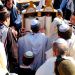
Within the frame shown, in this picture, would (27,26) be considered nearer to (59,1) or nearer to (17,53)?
(17,53)

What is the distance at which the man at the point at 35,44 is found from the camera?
228 inches

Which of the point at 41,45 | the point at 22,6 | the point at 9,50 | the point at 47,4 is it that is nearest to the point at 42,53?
the point at 41,45

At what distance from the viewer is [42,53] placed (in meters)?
5.86

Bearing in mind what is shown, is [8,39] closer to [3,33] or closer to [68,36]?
[3,33]

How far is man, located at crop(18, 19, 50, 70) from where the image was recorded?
19.0 feet

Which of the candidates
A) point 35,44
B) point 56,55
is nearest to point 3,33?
point 35,44

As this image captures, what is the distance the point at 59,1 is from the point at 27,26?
330 cm

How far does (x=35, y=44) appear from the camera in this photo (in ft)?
19.0

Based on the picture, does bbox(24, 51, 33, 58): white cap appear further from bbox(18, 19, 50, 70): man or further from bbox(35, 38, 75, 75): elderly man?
bbox(35, 38, 75, 75): elderly man

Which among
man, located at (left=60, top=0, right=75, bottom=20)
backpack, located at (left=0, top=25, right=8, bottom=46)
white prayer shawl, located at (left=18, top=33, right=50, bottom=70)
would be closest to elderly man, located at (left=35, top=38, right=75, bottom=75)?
backpack, located at (left=0, top=25, right=8, bottom=46)

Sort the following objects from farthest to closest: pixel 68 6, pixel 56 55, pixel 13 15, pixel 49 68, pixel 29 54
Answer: pixel 68 6 → pixel 13 15 → pixel 29 54 → pixel 49 68 → pixel 56 55

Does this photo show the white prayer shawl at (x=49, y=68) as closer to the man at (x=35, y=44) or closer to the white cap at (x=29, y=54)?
the white cap at (x=29, y=54)

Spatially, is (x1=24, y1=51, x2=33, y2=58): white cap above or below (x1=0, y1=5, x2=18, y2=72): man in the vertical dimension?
below

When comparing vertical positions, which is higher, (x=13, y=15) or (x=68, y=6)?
(x=13, y=15)
